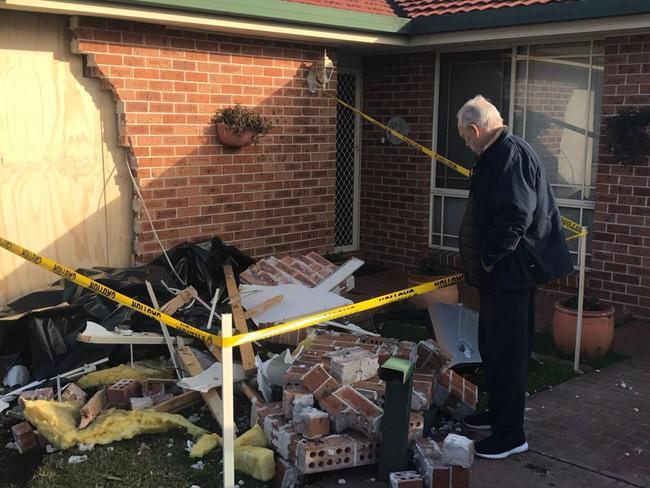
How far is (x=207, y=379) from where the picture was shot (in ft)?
16.9

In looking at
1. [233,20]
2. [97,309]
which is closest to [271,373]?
[97,309]

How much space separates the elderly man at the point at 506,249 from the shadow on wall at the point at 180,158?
12.2 ft

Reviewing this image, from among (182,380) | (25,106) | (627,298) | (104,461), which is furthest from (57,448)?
(627,298)

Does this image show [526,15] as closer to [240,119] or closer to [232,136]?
[240,119]

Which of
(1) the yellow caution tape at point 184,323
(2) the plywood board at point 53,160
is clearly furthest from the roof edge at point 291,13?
(1) the yellow caution tape at point 184,323

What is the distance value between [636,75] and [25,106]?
224 inches

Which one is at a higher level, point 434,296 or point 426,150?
point 426,150

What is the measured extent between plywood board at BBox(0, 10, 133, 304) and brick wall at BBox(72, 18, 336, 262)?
0.59 ft

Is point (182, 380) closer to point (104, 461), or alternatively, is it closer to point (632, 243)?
point (104, 461)

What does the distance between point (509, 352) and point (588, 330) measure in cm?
216

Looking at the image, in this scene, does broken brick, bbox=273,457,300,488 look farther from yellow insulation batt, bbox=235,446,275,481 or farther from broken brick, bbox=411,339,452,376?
broken brick, bbox=411,339,452,376

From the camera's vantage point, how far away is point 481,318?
192 inches

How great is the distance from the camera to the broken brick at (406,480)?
4.04 metres

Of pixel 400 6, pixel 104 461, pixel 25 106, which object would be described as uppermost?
pixel 400 6
